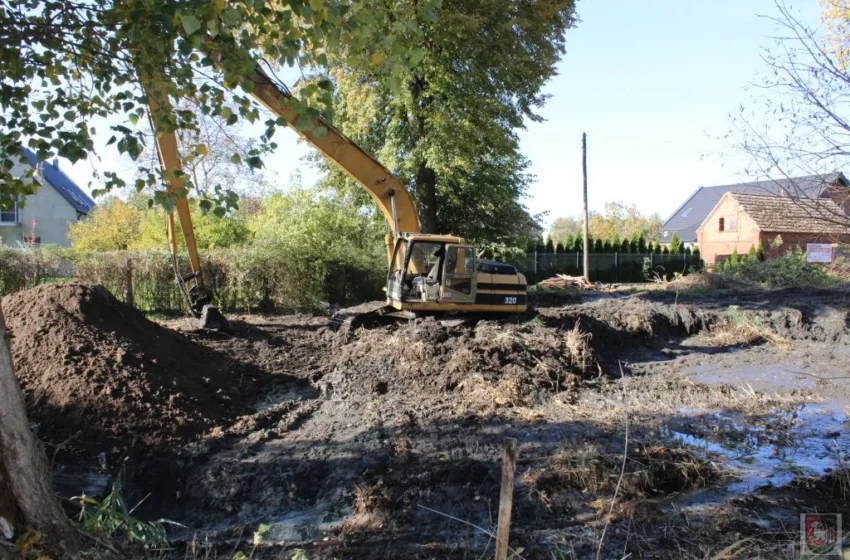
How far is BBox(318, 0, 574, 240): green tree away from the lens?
17406mm

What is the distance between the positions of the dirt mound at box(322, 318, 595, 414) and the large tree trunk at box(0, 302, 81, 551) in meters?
5.35

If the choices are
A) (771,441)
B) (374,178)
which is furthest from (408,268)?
(771,441)

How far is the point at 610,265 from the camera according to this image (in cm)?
3575

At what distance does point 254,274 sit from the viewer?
56.2 ft

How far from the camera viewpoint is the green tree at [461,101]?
17406 millimetres

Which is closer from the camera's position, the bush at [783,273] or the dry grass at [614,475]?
the dry grass at [614,475]

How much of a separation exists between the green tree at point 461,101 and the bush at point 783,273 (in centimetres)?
1012

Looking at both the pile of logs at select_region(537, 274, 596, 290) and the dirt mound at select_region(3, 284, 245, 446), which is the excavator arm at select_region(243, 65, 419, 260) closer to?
the dirt mound at select_region(3, 284, 245, 446)

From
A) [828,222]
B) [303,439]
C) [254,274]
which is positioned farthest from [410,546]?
[254,274]

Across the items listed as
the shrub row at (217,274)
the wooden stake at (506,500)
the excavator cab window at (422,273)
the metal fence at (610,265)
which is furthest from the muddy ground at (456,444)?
the metal fence at (610,265)

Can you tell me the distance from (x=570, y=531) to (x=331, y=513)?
1978 mm

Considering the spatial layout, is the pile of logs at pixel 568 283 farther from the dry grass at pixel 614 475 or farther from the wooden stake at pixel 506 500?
the wooden stake at pixel 506 500

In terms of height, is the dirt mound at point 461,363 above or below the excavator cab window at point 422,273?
below

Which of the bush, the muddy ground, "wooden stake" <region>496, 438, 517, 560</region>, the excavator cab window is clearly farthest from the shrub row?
the bush
